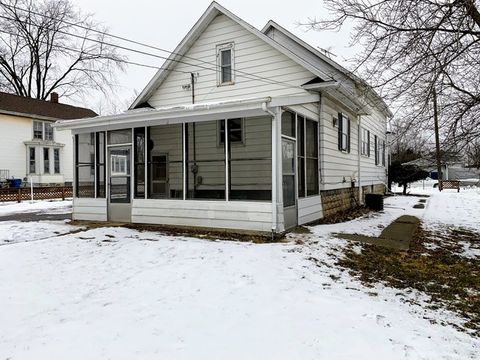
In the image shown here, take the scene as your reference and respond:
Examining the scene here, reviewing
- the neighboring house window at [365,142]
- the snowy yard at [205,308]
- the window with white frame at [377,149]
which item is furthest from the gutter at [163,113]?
the window with white frame at [377,149]

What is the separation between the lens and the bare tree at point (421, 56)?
23.2 ft

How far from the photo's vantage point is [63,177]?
2634cm

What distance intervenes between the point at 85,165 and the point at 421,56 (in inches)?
361

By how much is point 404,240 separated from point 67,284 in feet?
21.9

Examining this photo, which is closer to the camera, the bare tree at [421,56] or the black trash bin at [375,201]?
the bare tree at [421,56]

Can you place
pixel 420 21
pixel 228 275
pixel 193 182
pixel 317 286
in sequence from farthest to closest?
pixel 193 182 < pixel 420 21 < pixel 228 275 < pixel 317 286

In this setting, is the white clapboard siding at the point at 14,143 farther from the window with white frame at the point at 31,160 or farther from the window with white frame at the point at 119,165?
the window with white frame at the point at 119,165

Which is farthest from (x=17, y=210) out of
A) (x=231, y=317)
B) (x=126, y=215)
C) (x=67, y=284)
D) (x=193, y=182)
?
(x=231, y=317)

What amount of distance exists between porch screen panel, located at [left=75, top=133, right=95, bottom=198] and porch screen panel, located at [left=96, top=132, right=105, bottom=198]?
0.19 m

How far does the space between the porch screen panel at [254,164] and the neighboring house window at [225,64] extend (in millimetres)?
1767

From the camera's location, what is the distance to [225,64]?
1185 centimetres

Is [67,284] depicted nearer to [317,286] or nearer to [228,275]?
[228,275]

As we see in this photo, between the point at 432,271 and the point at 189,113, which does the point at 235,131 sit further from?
the point at 432,271

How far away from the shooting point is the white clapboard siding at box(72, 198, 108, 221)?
10320mm
